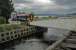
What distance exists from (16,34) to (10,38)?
2.85 meters

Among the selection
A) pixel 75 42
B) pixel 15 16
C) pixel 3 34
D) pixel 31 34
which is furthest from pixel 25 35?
pixel 75 42

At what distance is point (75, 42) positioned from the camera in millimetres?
13117

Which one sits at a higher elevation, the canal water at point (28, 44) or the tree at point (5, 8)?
the tree at point (5, 8)

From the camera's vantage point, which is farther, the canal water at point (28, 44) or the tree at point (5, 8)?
the tree at point (5, 8)

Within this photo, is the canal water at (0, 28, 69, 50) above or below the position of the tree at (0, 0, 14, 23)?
below

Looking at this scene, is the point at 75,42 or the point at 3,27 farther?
Result: the point at 3,27

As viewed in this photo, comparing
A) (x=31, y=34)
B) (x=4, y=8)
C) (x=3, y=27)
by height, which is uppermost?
(x=4, y=8)

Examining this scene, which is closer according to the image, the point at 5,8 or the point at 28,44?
the point at 28,44

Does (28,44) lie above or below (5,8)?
below

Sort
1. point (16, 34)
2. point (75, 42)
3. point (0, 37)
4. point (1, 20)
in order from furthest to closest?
point (1, 20), point (16, 34), point (0, 37), point (75, 42)

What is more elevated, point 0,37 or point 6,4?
point 6,4

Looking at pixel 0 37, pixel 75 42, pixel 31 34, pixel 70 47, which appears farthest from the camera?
pixel 31 34

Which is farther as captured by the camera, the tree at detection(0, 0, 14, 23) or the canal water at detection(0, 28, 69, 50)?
the tree at detection(0, 0, 14, 23)

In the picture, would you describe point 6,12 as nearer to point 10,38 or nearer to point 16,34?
point 16,34
